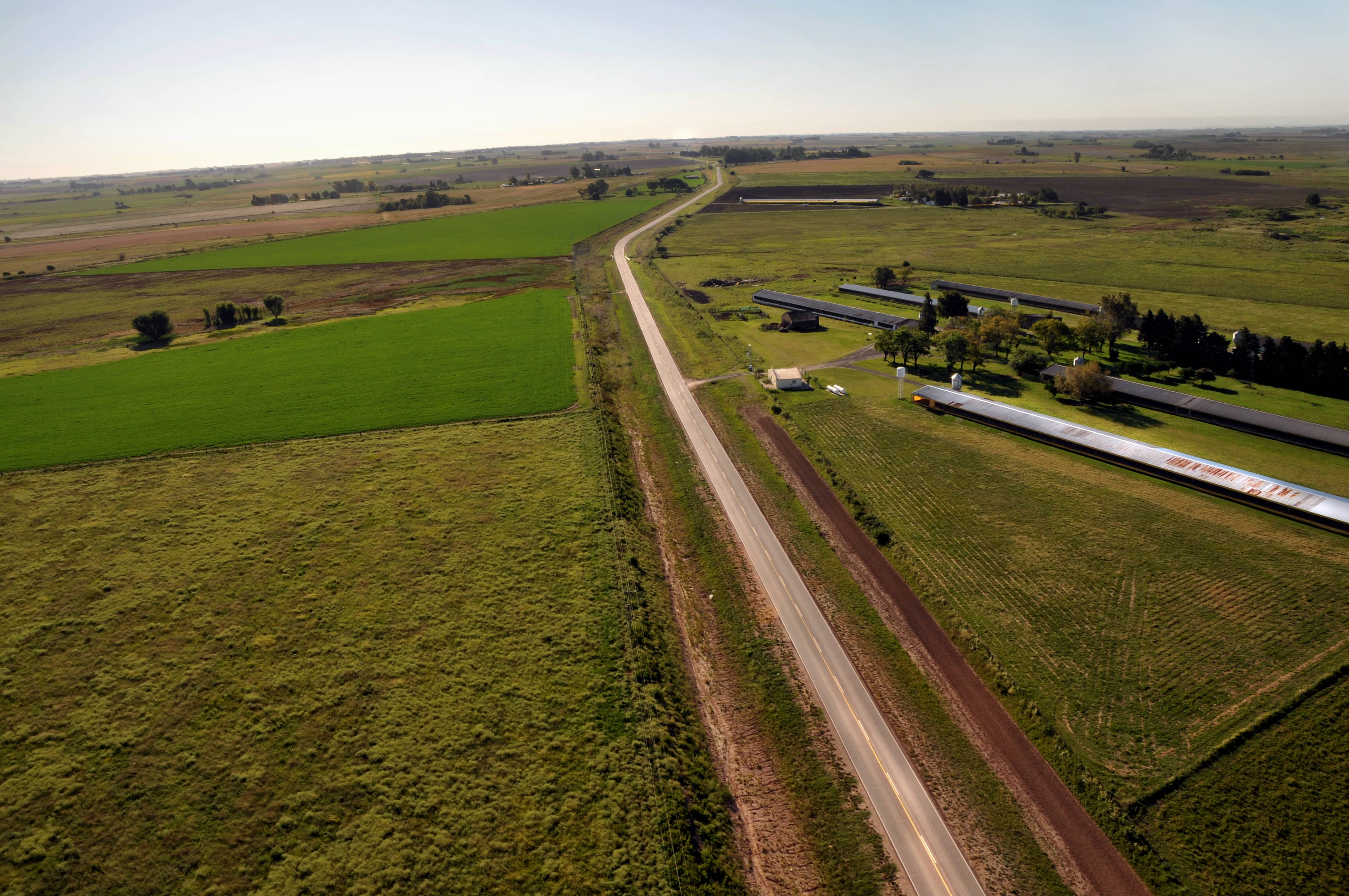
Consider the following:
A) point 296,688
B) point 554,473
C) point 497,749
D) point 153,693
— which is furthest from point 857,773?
point 153,693

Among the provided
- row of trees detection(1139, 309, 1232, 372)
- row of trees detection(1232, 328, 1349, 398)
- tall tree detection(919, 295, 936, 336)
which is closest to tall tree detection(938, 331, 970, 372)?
tall tree detection(919, 295, 936, 336)

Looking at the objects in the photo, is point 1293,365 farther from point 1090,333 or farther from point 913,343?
point 913,343

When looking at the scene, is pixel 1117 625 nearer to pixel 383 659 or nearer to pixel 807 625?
pixel 807 625

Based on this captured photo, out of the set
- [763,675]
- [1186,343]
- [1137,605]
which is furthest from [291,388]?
[1186,343]

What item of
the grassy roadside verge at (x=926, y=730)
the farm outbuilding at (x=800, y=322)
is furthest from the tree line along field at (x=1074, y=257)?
the grassy roadside verge at (x=926, y=730)

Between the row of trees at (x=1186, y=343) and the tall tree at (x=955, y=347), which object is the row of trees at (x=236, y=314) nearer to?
the tall tree at (x=955, y=347)

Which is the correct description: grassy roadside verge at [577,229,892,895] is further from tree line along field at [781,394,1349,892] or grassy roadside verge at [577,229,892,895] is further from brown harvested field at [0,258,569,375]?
brown harvested field at [0,258,569,375]

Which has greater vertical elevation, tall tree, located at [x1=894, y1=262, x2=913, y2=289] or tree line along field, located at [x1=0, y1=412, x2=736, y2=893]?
tall tree, located at [x1=894, y1=262, x2=913, y2=289]

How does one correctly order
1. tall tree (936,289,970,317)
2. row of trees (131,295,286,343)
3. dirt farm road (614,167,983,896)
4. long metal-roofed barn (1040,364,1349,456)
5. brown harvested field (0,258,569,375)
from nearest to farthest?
dirt farm road (614,167,983,896) → long metal-roofed barn (1040,364,1349,456) → tall tree (936,289,970,317) → row of trees (131,295,286,343) → brown harvested field (0,258,569,375)
